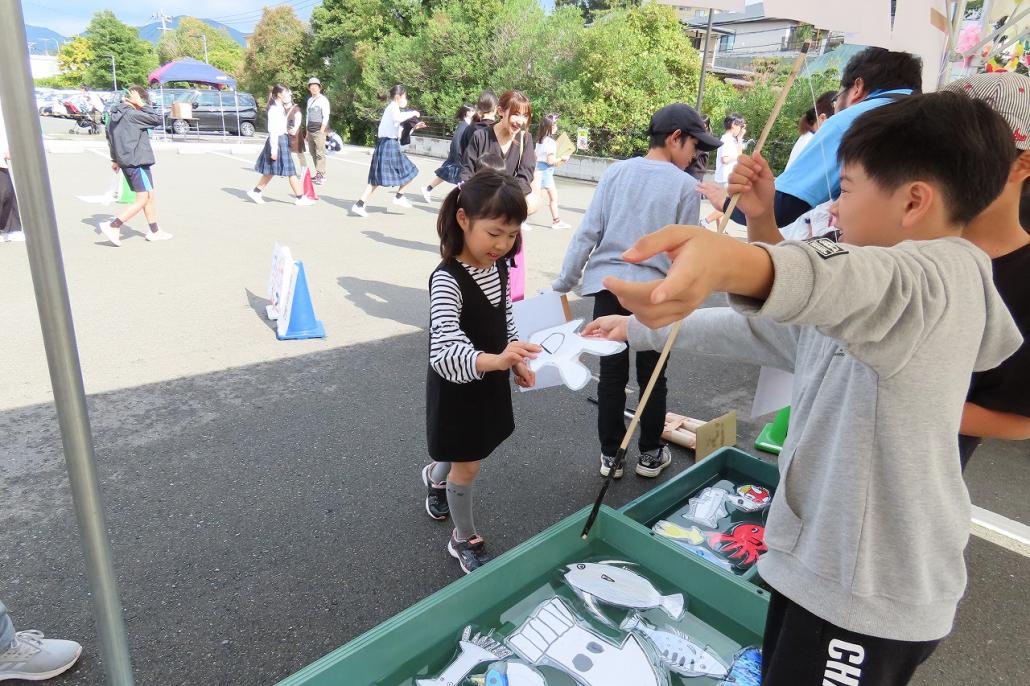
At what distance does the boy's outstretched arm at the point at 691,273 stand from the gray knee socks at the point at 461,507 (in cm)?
177

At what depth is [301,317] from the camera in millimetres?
4938

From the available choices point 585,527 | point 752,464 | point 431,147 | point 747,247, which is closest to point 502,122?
point 752,464

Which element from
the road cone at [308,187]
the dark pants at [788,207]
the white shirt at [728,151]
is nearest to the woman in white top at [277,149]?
the road cone at [308,187]

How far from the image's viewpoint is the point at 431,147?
2170 centimetres

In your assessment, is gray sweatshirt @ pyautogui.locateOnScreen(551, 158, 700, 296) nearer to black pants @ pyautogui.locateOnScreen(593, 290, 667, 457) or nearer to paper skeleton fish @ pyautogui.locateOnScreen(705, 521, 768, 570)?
black pants @ pyautogui.locateOnScreen(593, 290, 667, 457)

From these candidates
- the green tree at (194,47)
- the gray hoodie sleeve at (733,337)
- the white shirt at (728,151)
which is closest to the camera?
the gray hoodie sleeve at (733,337)

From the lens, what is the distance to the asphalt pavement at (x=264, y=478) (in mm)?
2252

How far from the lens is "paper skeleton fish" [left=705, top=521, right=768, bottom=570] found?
2578 mm

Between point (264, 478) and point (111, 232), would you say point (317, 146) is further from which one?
point (264, 478)

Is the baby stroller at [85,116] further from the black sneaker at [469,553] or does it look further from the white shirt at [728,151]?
the black sneaker at [469,553]

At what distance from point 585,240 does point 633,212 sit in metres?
0.30

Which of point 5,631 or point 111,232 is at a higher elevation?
point 111,232

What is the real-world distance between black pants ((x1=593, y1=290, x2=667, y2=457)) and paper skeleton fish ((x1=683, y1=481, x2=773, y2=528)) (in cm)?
40

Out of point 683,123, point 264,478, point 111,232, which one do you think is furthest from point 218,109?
point 683,123
